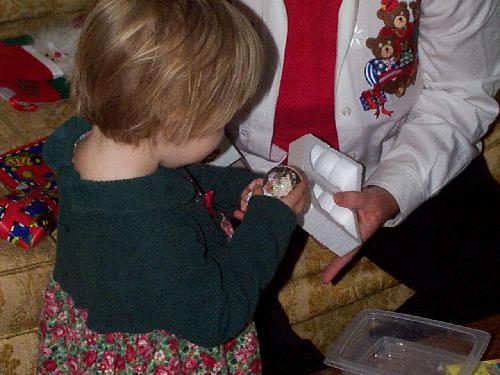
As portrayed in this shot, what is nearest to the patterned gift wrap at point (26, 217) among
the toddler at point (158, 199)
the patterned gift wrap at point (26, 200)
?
the patterned gift wrap at point (26, 200)

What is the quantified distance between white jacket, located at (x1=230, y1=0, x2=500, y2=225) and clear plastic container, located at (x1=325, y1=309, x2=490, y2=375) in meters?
0.17

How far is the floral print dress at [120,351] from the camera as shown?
3.53 ft

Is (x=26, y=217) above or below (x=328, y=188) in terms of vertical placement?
below

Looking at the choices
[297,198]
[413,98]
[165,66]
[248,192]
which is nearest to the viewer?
[165,66]

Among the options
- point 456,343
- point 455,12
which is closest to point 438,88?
point 455,12

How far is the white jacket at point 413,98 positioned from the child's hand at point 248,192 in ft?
0.38

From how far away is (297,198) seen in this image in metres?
1.09

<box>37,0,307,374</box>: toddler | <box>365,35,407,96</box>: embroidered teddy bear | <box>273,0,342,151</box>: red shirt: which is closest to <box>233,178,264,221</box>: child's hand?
<box>37,0,307,374</box>: toddler

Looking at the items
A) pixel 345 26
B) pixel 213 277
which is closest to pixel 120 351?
pixel 213 277

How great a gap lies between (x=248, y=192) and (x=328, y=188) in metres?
0.12

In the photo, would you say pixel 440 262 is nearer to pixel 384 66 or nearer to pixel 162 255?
pixel 384 66

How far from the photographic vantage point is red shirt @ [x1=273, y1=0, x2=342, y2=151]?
1.21 m

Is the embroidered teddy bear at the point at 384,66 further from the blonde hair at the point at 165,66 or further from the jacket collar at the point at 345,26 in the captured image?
the blonde hair at the point at 165,66

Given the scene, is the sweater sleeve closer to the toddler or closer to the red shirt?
the toddler
